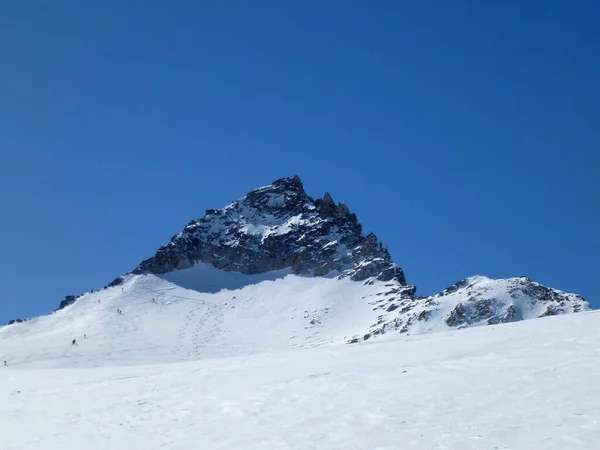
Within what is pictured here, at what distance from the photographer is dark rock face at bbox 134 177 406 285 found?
104 m

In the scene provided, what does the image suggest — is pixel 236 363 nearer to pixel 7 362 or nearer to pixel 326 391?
pixel 326 391

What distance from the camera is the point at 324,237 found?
114 metres

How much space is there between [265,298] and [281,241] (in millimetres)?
21068

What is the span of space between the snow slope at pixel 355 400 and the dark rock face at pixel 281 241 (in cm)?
7307

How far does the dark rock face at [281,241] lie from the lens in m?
104

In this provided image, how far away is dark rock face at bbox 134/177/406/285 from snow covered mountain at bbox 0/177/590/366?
196 millimetres

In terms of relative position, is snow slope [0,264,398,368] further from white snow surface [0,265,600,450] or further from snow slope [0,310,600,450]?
snow slope [0,310,600,450]

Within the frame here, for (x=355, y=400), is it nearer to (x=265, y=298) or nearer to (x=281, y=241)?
(x=265, y=298)

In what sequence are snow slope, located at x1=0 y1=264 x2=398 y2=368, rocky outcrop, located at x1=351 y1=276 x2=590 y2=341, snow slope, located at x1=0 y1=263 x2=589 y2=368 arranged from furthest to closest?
1. rocky outcrop, located at x1=351 y1=276 x2=590 y2=341
2. snow slope, located at x1=0 y1=263 x2=589 y2=368
3. snow slope, located at x1=0 y1=264 x2=398 y2=368

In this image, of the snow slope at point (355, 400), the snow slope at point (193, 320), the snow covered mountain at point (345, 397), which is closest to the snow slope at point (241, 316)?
the snow slope at point (193, 320)

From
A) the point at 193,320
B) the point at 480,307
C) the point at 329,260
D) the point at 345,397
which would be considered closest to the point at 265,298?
the point at 193,320

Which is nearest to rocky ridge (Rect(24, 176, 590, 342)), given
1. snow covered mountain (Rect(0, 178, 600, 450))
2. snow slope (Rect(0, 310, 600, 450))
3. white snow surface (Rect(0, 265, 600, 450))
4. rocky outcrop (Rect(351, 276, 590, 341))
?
rocky outcrop (Rect(351, 276, 590, 341))

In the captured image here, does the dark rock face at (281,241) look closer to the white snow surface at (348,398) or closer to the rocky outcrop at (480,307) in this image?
the rocky outcrop at (480,307)

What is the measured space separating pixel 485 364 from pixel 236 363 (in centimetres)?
998
